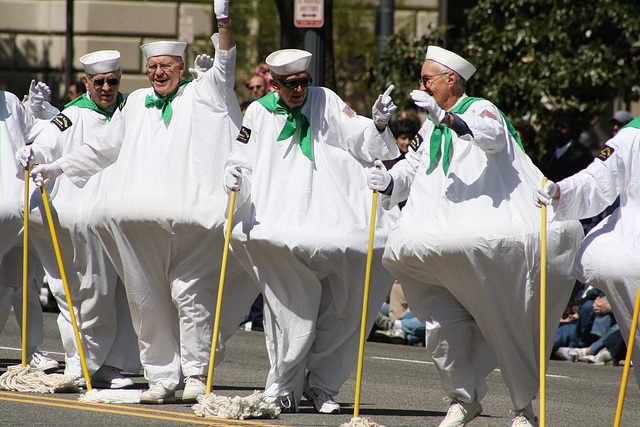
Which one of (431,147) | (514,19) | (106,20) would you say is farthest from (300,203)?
(106,20)

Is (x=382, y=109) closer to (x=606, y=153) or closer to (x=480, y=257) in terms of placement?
(x=480, y=257)

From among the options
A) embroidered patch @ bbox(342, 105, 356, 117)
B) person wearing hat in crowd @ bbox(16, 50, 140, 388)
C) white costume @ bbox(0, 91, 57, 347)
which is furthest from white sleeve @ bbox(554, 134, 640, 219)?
white costume @ bbox(0, 91, 57, 347)

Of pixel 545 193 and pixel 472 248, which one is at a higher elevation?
pixel 545 193

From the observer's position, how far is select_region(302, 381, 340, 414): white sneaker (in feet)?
23.7

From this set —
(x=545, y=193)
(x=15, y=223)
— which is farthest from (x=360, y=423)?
(x=15, y=223)

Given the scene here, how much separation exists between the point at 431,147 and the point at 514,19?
22.8 feet

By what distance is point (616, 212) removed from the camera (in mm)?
6078

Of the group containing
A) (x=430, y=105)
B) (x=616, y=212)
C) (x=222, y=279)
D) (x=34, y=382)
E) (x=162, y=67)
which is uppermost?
(x=162, y=67)

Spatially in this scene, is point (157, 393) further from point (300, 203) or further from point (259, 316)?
point (259, 316)

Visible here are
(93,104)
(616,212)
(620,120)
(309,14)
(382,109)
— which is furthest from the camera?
(620,120)

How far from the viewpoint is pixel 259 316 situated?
40.9ft

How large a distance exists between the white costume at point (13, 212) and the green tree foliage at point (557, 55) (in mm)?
5739

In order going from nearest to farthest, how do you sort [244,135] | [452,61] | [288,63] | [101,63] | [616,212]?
[616,212] < [452,61] < [288,63] < [244,135] < [101,63]

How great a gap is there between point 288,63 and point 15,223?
109 inches
